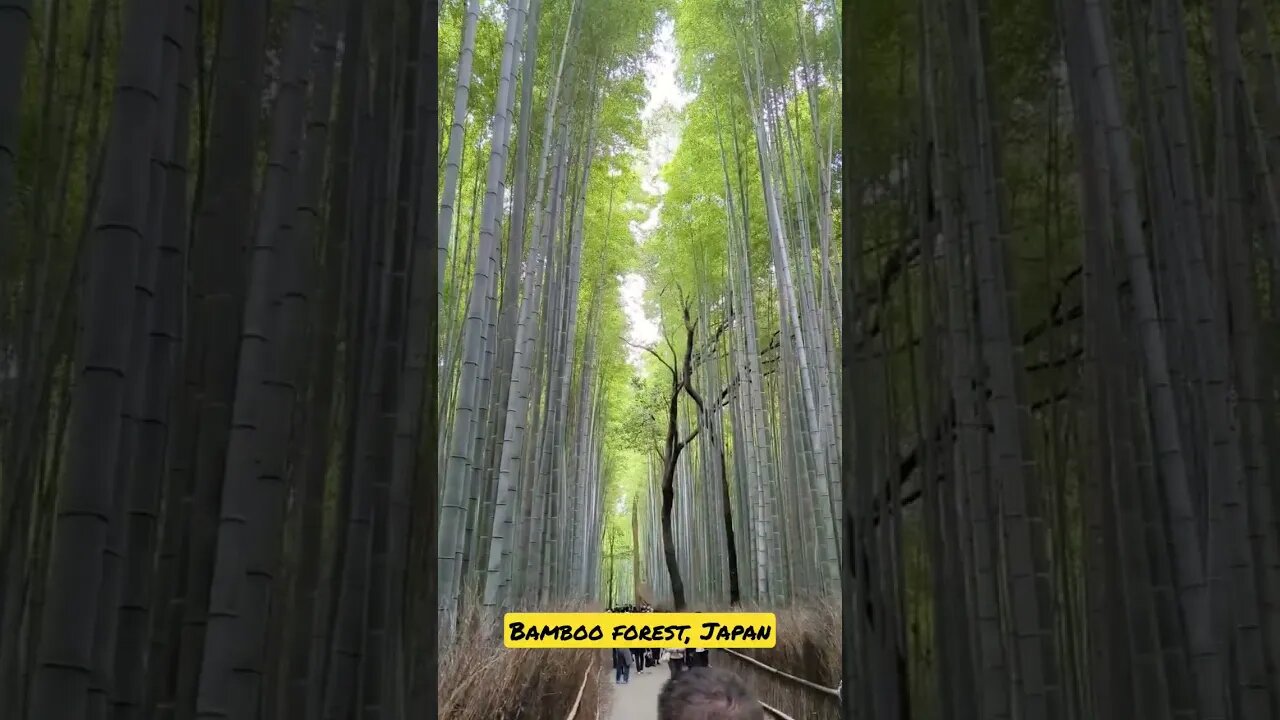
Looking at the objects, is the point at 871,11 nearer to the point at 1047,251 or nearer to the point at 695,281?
the point at 1047,251

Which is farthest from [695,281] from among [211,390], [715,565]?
[211,390]

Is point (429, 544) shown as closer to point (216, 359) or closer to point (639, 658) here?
point (216, 359)

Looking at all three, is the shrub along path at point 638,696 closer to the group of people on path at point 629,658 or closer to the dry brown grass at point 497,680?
the group of people on path at point 629,658

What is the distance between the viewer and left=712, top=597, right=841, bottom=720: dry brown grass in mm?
3443

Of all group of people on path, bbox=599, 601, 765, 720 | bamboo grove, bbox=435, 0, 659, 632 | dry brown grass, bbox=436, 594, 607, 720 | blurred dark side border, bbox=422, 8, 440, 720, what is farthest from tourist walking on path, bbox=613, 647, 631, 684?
blurred dark side border, bbox=422, 8, 440, 720

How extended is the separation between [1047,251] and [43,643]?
110 centimetres

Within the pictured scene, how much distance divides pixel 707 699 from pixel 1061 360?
61cm

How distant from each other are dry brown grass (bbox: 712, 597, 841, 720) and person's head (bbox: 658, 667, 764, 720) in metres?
2.24

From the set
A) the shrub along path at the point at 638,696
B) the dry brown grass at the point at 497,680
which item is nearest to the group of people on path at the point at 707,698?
the dry brown grass at the point at 497,680

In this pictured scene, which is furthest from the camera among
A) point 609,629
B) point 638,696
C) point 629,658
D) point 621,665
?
point 629,658

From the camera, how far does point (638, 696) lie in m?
5.97

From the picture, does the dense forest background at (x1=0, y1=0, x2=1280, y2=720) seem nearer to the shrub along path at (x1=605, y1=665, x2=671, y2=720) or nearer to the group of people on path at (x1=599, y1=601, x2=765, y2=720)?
the group of people on path at (x1=599, y1=601, x2=765, y2=720)

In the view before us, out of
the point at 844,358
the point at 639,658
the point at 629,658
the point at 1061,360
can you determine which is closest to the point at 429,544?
the point at 844,358

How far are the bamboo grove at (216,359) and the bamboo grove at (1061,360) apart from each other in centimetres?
60
